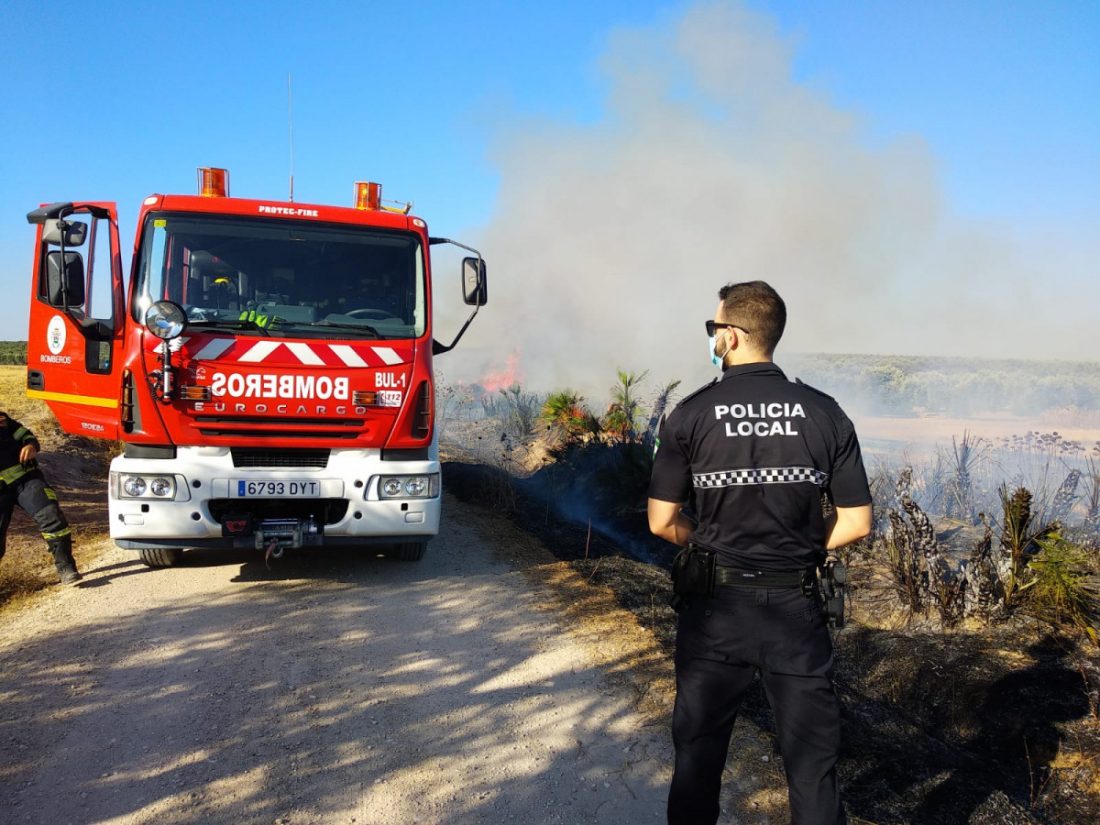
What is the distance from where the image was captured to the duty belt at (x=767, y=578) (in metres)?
2.13

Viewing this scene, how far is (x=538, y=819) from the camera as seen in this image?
264 cm

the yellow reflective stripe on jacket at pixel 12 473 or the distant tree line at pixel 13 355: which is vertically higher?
the distant tree line at pixel 13 355

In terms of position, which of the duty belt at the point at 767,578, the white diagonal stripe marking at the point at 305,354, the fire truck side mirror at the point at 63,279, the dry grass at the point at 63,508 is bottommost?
the dry grass at the point at 63,508

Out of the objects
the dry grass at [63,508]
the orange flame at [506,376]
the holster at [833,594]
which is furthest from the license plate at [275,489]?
the orange flame at [506,376]

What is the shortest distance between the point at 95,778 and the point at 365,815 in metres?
1.13

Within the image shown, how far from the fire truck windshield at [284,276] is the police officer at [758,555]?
3475mm

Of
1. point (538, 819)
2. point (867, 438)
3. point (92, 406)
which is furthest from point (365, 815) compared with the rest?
point (867, 438)

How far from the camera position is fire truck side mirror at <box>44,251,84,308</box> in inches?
187

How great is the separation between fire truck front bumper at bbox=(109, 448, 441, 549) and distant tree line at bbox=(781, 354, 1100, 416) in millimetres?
17917

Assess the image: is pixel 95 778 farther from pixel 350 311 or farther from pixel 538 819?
pixel 350 311

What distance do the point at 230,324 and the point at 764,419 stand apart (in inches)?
157

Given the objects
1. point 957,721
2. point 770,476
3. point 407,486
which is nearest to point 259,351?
point 407,486

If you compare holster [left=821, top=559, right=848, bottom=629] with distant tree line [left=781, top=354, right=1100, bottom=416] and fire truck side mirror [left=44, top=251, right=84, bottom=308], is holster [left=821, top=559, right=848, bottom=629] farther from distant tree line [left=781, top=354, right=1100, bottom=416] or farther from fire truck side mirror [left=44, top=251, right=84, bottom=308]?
distant tree line [left=781, top=354, right=1100, bottom=416]

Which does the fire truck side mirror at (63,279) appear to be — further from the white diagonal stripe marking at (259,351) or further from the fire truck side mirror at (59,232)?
the white diagonal stripe marking at (259,351)
